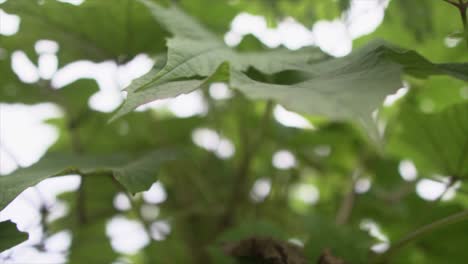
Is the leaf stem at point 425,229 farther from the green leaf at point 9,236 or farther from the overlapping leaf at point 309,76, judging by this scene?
the green leaf at point 9,236

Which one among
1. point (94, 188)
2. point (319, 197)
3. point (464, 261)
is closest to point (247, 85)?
point (464, 261)

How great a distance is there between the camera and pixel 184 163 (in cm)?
69

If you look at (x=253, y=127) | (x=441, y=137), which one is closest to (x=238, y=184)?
(x=253, y=127)

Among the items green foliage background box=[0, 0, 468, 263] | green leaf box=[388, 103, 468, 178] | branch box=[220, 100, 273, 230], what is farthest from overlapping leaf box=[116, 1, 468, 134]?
branch box=[220, 100, 273, 230]

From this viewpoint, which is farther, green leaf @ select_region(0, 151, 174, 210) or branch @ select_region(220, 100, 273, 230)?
branch @ select_region(220, 100, 273, 230)

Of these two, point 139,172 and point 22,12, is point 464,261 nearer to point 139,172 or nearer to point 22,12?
point 139,172

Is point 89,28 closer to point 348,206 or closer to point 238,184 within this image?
point 238,184

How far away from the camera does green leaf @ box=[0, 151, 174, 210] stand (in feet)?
1.06

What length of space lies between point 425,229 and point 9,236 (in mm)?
306

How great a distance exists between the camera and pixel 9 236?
0.34 m

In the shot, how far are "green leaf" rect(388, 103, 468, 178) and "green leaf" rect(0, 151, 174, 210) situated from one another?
9.3 inches

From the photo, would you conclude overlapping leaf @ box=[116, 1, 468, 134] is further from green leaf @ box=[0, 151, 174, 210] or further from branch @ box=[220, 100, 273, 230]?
branch @ box=[220, 100, 273, 230]

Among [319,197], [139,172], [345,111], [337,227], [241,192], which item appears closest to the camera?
[345,111]

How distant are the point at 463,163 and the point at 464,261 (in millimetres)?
107
